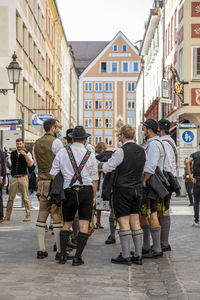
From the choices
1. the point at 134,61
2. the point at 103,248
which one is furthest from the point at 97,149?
the point at 134,61

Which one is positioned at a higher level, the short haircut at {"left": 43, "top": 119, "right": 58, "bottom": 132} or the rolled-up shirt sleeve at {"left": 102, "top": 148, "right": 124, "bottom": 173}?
the short haircut at {"left": 43, "top": 119, "right": 58, "bottom": 132}

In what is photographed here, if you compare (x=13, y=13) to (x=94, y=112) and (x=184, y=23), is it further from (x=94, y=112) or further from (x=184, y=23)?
(x=94, y=112)

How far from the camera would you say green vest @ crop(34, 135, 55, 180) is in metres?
8.62

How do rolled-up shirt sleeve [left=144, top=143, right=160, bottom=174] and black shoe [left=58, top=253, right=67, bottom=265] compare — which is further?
rolled-up shirt sleeve [left=144, top=143, right=160, bottom=174]

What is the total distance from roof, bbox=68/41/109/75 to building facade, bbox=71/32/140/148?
9.10m

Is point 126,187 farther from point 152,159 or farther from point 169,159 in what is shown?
point 169,159

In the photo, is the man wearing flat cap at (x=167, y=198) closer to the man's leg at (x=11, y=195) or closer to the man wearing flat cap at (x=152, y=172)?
the man wearing flat cap at (x=152, y=172)

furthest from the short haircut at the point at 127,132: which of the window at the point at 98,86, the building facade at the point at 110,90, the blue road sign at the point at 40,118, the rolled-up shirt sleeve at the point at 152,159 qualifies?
the window at the point at 98,86

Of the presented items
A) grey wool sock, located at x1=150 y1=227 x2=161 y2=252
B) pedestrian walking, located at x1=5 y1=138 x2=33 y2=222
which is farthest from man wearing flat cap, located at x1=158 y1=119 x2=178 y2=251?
pedestrian walking, located at x1=5 y1=138 x2=33 y2=222

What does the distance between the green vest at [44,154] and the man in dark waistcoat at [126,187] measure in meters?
1.20

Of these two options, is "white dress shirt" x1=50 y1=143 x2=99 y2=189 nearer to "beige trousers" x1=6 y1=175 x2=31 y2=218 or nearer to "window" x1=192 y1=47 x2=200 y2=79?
"beige trousers" x1=6 y1=175 x2=31 y2=218

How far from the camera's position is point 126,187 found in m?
7.71

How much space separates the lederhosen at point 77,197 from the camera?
759cm

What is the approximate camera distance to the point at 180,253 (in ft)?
28.0
